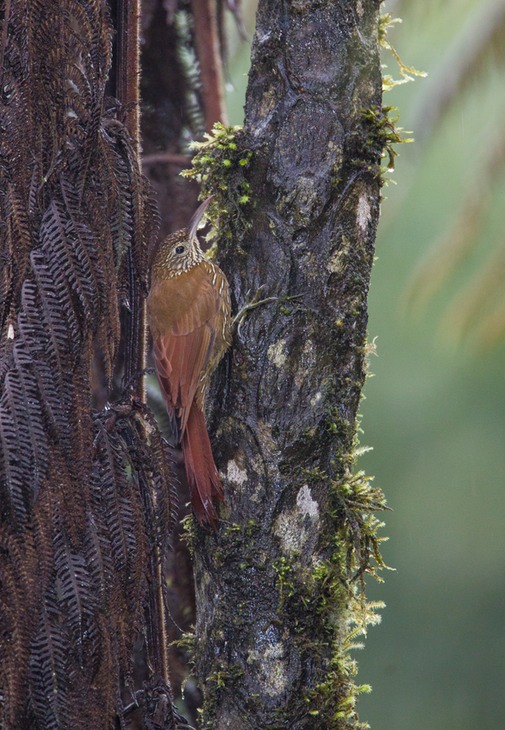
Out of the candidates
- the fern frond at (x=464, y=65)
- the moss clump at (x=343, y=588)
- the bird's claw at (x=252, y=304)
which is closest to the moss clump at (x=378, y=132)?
the bird's claw at (x=252, y=304)

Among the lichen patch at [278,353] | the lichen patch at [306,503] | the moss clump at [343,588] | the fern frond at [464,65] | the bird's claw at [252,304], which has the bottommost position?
the moss clump at [343,588]

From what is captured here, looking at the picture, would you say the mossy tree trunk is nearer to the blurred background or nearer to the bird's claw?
the bird's claw

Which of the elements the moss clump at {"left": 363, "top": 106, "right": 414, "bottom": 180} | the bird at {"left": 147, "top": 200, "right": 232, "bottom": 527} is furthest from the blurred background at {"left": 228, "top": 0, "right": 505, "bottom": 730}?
the moss clump at {"left": 363, "top": 106, "right": 414, "bottom": 180}

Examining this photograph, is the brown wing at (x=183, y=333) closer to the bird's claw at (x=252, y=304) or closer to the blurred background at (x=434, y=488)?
the bird's claw at (x=252, y=304)

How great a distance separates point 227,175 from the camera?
2023 mm

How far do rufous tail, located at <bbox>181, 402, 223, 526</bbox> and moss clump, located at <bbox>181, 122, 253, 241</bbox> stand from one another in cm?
48

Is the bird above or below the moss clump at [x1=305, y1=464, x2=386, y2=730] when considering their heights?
above

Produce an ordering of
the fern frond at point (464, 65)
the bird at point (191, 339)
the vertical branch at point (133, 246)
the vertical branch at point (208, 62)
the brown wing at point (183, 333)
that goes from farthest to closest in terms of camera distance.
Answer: the fern frond at point (464, 65) < the vertical branch at point (208, 62) < the brown wing at point (183, 333) < the bird at point (191, 339) < the vertical branch at point (133, 246)

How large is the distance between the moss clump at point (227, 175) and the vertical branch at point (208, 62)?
1.00 m

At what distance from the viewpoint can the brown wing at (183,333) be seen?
2.24 m

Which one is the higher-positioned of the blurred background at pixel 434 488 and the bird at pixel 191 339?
the blurred background at pixel 434 488

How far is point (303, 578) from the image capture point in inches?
74.8

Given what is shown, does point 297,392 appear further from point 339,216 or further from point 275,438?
point 339,216

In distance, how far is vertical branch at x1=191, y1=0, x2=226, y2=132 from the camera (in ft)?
9.89
